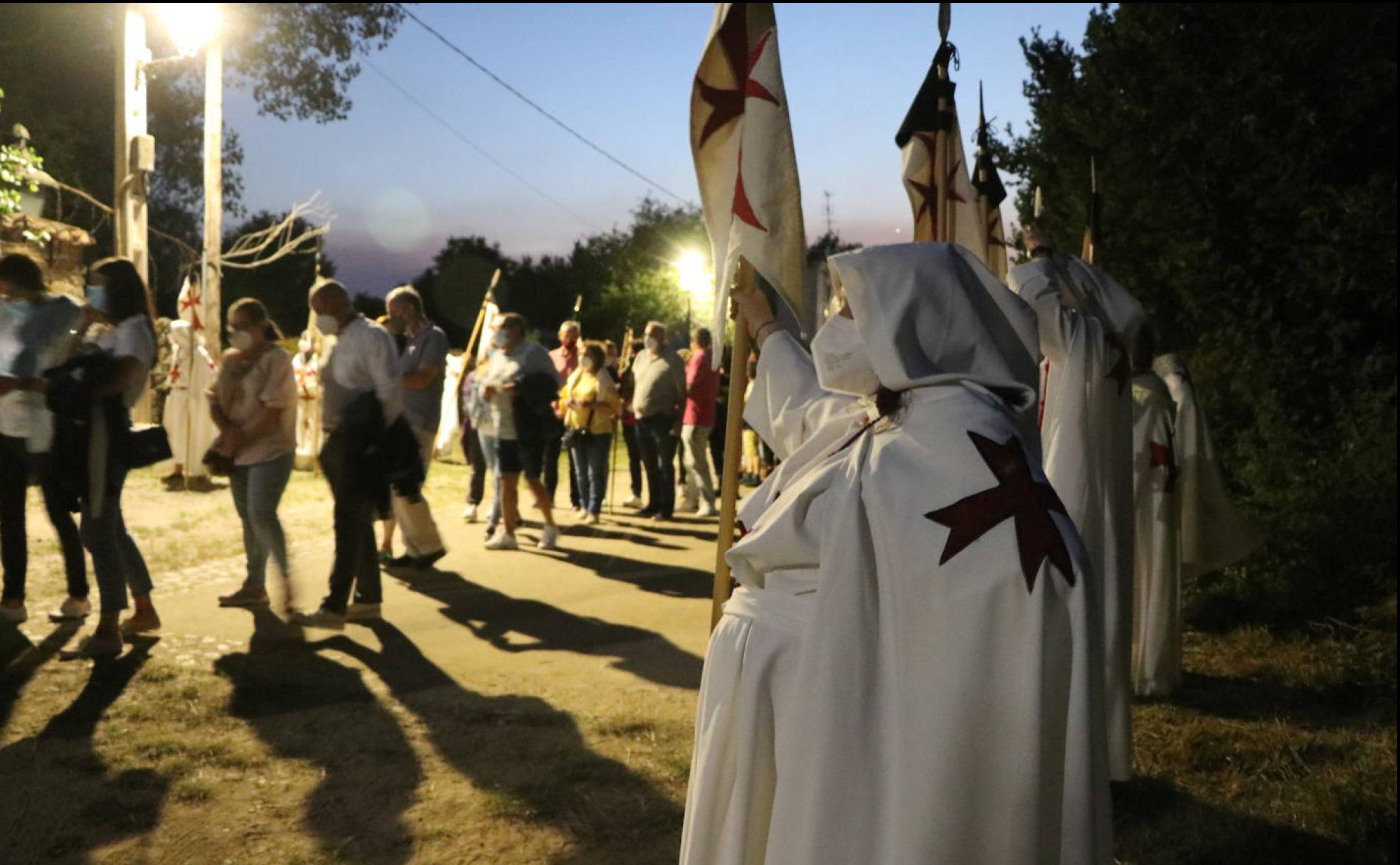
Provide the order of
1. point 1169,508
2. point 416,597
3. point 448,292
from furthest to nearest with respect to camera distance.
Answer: point 448,292, point 416,597, point 1169,508

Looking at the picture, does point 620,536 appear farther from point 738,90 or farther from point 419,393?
point 738,90

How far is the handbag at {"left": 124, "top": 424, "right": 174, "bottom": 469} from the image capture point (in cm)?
648

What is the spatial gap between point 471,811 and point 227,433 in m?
3.46

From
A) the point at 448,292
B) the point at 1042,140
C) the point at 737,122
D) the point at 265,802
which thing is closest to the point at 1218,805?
A: the point at 737,122

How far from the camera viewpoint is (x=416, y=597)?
28.1 ft

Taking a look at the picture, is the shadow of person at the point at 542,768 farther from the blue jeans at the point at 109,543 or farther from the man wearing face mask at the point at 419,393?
the man wearing face mask at the point at 419,393

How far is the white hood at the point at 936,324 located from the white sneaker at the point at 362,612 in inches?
221

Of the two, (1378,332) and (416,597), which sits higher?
(1378,332)

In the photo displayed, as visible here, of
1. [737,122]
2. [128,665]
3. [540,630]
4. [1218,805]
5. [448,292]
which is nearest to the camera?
[737,122]

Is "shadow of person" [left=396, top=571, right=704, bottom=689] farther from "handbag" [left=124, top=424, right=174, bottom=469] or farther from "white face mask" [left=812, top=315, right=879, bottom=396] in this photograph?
"white face mask" [left=812, top=315, right=879, bottom=396]

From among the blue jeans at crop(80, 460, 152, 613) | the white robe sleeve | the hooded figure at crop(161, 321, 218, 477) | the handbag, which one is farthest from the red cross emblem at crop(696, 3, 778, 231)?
the hooded figure at crop(161, 321, 218, 477)

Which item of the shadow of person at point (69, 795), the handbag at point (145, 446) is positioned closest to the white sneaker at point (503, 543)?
the handbag at point (145, 446)

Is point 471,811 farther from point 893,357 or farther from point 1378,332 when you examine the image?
point 1378,332

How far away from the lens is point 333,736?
5.42 meters
